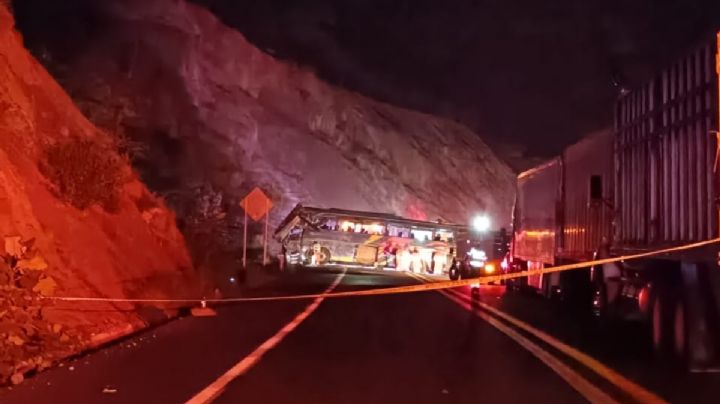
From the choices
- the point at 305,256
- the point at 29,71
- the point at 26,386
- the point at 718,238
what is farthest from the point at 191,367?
the point at 305,256

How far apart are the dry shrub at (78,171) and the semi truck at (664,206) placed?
31.7 feet

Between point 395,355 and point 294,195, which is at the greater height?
point 294,195

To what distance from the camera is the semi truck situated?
37.5 ft

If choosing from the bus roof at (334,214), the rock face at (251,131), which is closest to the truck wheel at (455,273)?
the bus roof at (334,214)

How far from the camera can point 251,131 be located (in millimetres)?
65500

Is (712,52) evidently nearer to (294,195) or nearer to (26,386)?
(26,386)

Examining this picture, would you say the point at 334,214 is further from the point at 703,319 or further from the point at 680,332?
the point at 703,319

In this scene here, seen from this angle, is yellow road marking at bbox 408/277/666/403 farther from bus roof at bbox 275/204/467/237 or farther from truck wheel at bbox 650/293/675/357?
bus roof at bbox 275/204/467/237

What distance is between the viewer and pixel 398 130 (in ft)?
265

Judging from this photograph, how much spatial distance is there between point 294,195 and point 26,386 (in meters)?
58.3

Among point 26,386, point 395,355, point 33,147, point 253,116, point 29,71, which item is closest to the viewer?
point 26,386

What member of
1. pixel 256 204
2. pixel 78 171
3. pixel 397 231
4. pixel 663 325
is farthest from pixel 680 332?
pixel 397 231

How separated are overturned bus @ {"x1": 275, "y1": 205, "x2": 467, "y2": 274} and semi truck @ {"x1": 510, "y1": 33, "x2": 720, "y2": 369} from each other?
92.4 feet

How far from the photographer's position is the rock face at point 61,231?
10836mm
